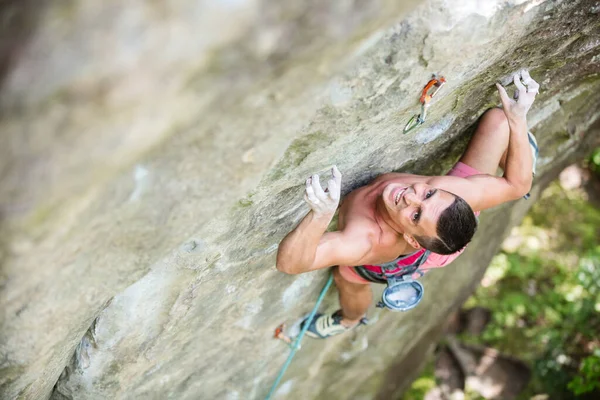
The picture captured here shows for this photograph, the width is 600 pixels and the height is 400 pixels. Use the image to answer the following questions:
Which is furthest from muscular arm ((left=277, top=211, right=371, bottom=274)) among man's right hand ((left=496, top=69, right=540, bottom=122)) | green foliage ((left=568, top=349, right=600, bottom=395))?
green foliage ((left=568, top=349, right=600, bottom=395))

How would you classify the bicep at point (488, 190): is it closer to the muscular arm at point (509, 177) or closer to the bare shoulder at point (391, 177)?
the muscular arm at point (509, 177)

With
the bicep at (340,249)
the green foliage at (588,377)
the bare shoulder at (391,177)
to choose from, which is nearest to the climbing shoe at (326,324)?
the bicep at (340,249)

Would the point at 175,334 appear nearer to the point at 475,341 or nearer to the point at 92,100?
the point at 92,100

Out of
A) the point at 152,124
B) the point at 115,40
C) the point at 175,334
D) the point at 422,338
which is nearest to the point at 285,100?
the point at 152,124

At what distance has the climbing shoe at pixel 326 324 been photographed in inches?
165

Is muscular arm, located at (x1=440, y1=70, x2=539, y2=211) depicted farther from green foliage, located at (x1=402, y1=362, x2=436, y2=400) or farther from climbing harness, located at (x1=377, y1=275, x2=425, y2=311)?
green foliage, located at (x1=402, y1=362, x2=436, y2=400)

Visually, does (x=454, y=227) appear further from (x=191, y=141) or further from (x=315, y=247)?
(x=191, y=141)

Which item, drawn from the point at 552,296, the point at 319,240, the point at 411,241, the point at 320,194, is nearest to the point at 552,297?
the point at 552,296

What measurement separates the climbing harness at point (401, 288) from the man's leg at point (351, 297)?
1.53 ft

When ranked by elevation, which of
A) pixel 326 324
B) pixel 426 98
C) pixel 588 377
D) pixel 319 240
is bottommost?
pixel 588 377

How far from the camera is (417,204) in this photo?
9.14 feet

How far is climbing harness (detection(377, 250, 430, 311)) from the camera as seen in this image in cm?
330

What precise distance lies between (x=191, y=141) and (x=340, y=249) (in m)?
1.20

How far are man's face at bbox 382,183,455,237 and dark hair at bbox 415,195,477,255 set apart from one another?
0.02 metres
